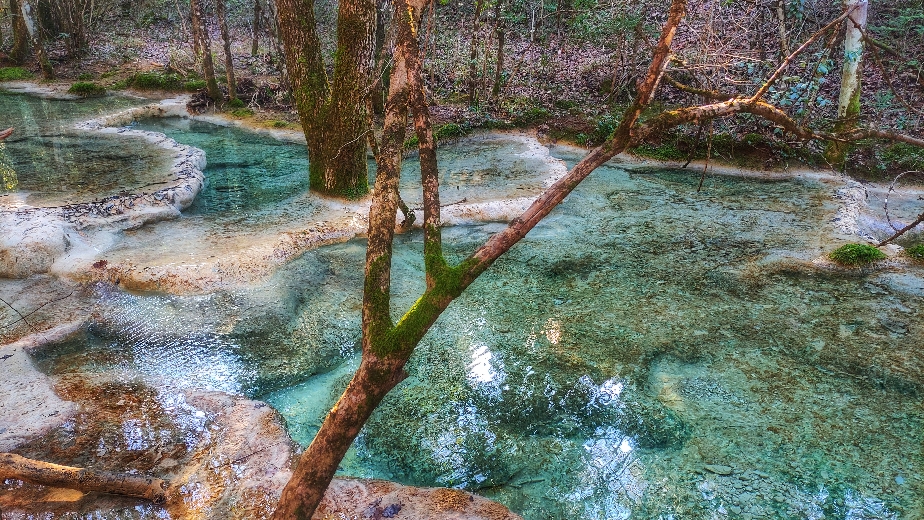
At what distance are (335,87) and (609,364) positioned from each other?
4920mm

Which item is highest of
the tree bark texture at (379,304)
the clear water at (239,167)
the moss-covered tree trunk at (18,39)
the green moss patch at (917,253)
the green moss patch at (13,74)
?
the moss-covered tree trunk at (18,39)

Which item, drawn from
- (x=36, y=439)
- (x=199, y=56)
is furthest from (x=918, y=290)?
(x=199, y=56)

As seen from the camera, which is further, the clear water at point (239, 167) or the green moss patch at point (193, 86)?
the green moss patch at point (193, 86)

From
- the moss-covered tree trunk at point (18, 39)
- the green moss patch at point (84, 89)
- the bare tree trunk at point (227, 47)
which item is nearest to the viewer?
the bare tree trunk at point (227, 47)

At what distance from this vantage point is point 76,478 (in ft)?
10.9

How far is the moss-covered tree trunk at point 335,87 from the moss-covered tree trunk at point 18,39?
13.0 m

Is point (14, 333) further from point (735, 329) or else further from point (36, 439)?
point (735, 329)

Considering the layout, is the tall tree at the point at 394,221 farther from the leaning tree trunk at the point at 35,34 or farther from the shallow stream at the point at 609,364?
the leaning tree trunk at the point at 35,34

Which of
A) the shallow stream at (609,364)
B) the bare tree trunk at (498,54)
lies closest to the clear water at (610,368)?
the shallow stream at (609,364)

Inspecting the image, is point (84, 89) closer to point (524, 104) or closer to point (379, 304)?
point (524, 104)

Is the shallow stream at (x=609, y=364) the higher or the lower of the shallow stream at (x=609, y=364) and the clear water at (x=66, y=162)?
the lower

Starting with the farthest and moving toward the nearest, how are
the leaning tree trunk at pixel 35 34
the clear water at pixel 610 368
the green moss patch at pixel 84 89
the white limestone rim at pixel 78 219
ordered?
the leaning tree trunk at pixel 35 34 < the green moss patch at pixel 84 89 < the white limestone rim at pixel 78 219 < the clear water at pixel 610 368

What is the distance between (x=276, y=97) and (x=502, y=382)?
10.3 m

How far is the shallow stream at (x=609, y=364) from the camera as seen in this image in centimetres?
390
